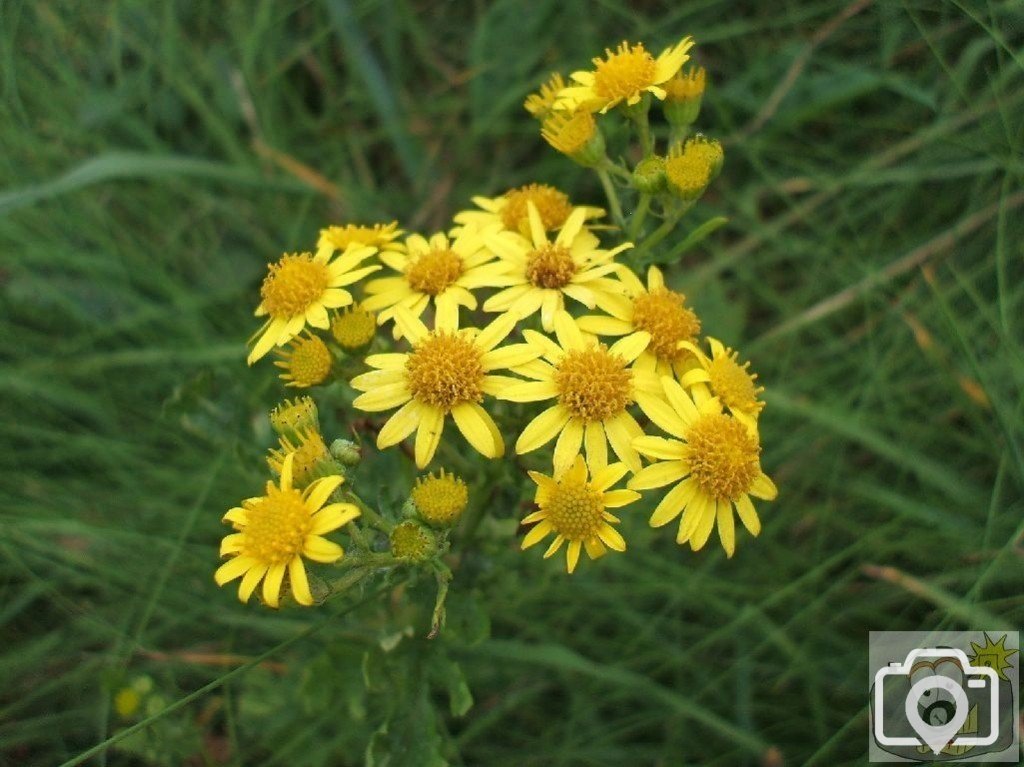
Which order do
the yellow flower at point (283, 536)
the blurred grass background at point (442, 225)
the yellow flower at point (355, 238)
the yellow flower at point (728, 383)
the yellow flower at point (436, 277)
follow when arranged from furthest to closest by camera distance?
the blurred grass background at point (442, 225)
the yellow flower at point (355, 238)
the yellow flower at point (436, 277)
the yellow flower at point (728, 383)
the yellow flower at point (283, 536)

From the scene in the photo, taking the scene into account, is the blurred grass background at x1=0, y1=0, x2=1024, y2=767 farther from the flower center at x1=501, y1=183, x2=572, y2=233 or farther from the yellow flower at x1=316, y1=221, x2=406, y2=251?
the flower center at x1=501, y1=183, x2=572, y2=233

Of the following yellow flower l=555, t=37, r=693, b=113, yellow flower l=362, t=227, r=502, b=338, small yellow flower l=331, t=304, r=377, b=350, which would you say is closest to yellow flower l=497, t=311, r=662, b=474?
yellow flower l=362, t=227, r=502, b=338

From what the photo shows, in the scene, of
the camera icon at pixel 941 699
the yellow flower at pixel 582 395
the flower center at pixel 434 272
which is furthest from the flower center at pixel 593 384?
the camera icon at pixel 941 699

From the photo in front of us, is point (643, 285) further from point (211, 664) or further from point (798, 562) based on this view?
point (211, 664)

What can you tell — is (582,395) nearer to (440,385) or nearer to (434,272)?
(440,385)

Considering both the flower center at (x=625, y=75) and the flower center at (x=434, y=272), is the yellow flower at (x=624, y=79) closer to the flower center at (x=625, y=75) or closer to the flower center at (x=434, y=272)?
the flower center at (x=625, y=75)

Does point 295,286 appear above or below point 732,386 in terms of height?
above

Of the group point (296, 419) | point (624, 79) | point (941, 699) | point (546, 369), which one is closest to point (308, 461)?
point (296, 419)
